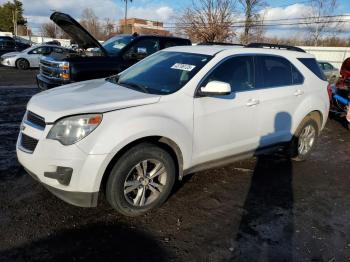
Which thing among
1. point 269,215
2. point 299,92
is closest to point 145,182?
point 269,215

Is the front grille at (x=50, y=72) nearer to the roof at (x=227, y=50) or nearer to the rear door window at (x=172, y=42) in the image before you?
the rear door window at (x=172, y=42)

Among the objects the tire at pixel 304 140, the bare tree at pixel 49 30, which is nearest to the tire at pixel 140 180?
the tire at pixel 304 140

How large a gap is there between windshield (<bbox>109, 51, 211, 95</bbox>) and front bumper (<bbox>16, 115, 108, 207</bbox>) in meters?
1.14

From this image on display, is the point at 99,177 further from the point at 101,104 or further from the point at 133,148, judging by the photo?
the point at 101,104

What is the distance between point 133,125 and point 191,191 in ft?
4.72

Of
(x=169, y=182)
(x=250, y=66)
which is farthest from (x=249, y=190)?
(x=250, y=66)

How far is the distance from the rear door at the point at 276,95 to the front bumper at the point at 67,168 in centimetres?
242

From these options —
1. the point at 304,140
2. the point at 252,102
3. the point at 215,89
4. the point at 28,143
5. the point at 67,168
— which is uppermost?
the point at 215,89

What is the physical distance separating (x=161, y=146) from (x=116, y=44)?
5.77m

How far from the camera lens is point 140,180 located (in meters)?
3.74

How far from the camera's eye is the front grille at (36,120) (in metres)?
3.48

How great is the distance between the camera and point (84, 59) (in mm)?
7797

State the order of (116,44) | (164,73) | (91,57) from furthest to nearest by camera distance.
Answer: (116,44)
(91,57)
(164,73)

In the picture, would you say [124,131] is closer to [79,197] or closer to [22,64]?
[79,197]
